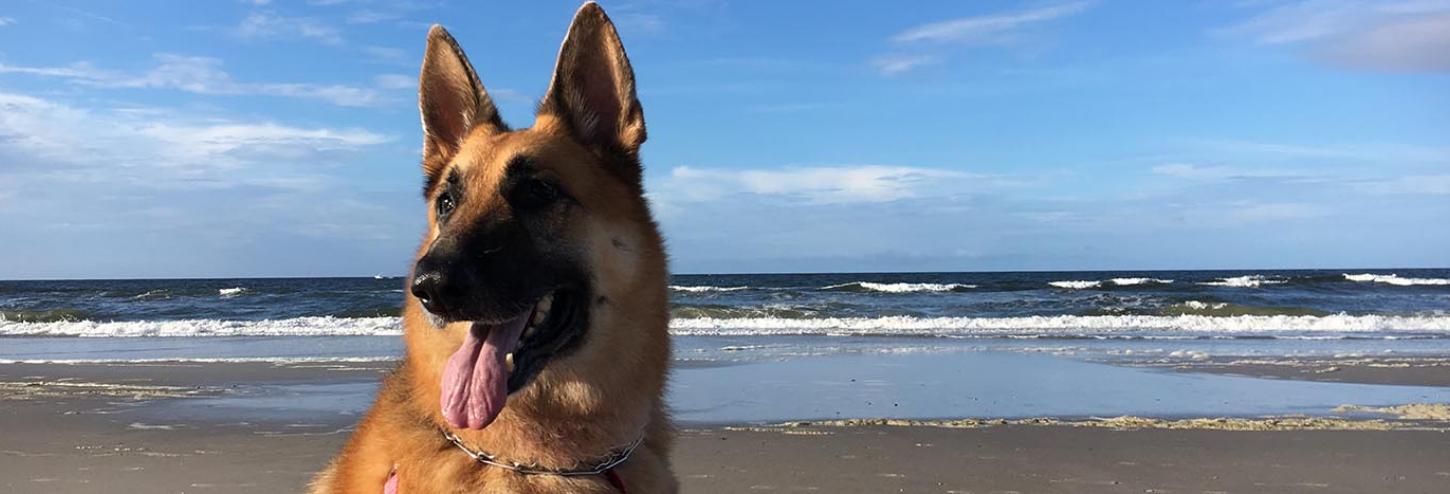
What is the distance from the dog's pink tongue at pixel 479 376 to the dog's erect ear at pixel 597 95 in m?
0.80

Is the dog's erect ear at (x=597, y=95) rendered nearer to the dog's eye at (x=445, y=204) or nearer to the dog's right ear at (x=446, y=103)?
the dog's right ear at (x=446, y=103)

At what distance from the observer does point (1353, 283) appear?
4009 cm

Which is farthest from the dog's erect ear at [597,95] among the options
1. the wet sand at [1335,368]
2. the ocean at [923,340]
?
the wet sand at [1335,368]

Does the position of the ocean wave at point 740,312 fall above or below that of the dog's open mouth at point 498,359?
below

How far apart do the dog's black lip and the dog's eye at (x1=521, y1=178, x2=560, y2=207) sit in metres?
0.31

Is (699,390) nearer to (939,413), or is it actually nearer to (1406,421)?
(939,413)

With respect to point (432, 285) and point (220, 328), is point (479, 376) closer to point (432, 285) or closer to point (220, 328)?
point (432, 285)

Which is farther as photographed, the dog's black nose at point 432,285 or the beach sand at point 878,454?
the beach sand at point 878,454

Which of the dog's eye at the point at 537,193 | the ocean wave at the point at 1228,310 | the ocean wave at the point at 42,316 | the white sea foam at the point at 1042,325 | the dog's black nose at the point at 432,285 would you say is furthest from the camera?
the ocean wave at the point at 42,316

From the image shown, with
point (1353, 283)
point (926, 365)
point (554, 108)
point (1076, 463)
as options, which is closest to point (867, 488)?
point (1076, 463)

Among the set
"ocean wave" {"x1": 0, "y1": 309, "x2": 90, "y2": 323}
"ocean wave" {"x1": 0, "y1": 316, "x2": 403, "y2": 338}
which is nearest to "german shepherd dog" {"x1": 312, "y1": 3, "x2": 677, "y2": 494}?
"ocean wave" {"x1": 0, "y1": 316, "x2": 403, "y2": 338}

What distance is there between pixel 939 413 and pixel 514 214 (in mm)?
6874

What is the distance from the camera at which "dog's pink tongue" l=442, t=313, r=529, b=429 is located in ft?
9.54

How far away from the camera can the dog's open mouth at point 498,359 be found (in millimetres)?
2914
